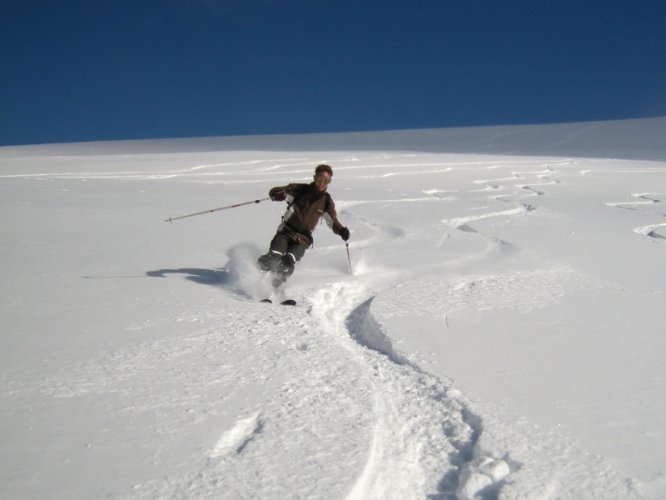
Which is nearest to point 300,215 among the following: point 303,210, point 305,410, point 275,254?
point 303,210

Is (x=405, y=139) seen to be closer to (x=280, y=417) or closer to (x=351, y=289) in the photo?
(x=351, y=289)

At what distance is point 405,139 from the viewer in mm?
26594

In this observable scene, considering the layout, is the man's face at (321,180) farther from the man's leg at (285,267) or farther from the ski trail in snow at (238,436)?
the ski trail in snow at (238,436)

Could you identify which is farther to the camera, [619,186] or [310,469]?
[619,186]

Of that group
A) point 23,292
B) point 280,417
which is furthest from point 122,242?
point 280,417

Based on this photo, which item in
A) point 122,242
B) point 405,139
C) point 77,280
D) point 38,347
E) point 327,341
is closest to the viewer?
point 38,347

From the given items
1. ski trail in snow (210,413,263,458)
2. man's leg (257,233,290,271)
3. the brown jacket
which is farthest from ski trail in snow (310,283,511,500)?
the brown jacket

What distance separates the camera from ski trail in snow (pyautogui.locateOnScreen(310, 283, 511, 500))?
2.11 m

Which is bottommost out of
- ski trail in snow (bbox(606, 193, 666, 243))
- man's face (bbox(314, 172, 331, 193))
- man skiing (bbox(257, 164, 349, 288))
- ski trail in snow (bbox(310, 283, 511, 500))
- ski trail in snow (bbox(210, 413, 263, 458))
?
ski trail in snow (bbox(606, 193, 666, 243))

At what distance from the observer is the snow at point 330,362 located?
6.98 ft

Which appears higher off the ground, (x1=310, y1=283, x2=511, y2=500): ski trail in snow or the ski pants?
the ski pants

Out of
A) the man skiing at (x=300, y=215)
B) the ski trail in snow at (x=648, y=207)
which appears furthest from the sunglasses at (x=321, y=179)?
the ski trail in snow at (x=648, y=207)

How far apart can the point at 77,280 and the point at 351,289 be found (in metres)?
1.93

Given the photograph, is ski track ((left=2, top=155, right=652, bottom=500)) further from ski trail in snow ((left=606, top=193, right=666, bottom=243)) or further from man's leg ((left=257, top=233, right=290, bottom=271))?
ski trail in snow ((left=606, top=193, right=666, bottom=243))
